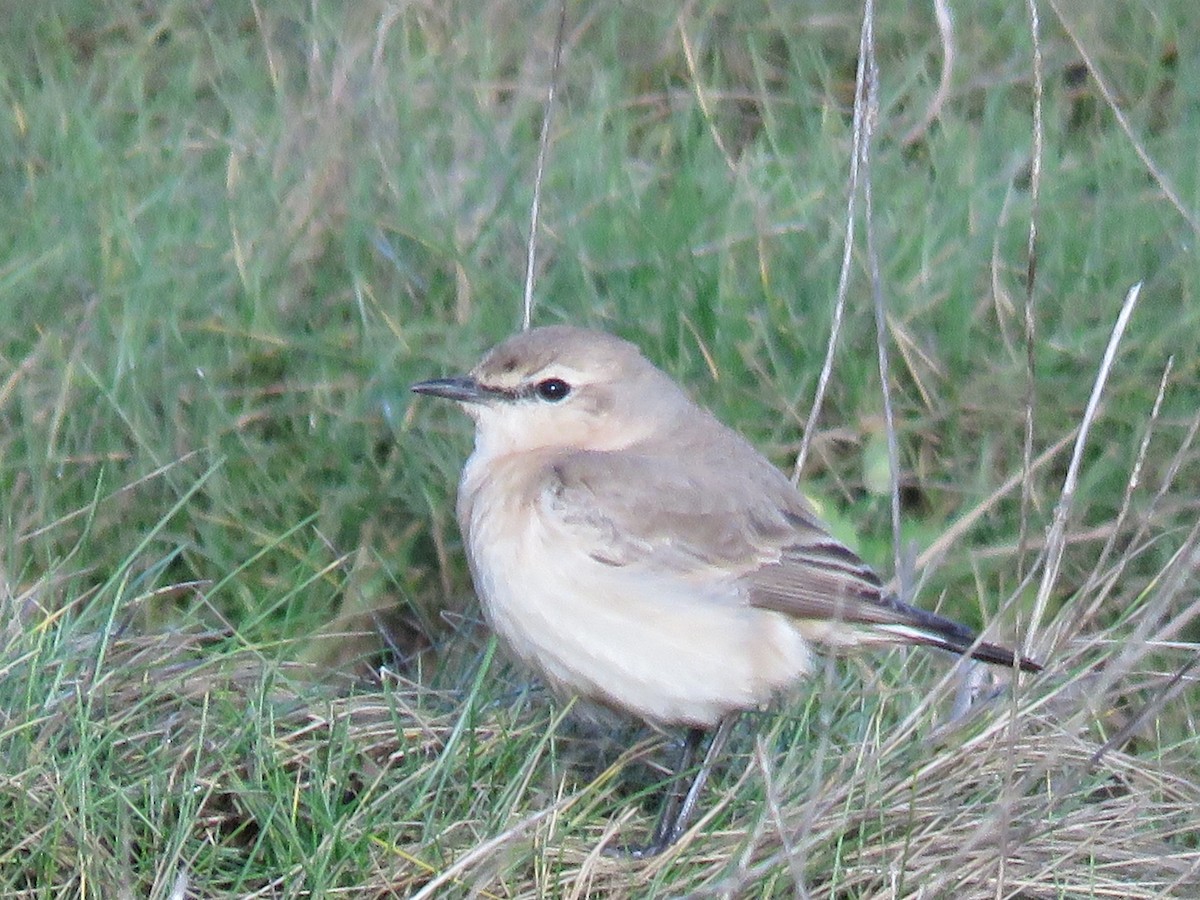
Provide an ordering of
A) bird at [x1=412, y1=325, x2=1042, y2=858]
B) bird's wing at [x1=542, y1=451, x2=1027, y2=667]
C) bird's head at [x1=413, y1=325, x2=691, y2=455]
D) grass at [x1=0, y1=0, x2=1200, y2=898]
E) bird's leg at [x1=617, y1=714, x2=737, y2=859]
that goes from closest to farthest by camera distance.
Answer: grass at [x1=0, y1=0, x2=1200, y2=898] → bird's leg at [x1=617, y1=714, x2=737, y2=859] → bird at [x1=412, y1=325, x2=1042, y2=858] → bird's wing at [x1=542, y1=451, x2=1027, y2=667] → bird's head at [x1=413, y1=325, x2=691, y2=455]

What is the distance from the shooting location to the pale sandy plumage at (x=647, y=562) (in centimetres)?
471

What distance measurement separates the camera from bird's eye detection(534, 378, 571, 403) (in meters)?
5.32

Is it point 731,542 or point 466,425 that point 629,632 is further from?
point 466,425

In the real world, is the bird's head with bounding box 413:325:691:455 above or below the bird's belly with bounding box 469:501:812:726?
above

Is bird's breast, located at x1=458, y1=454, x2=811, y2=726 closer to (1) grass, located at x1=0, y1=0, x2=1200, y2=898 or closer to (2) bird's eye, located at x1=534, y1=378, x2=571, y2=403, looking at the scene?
(1) grass, located at x1=0, y1=0, x2=1200, y2=898

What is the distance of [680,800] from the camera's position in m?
4.84

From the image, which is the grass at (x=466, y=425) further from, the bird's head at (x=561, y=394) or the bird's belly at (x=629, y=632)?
the bird's head at (x=561, y=394)

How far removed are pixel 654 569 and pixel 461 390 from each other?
83 centimetres

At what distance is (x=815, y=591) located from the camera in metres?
4.88

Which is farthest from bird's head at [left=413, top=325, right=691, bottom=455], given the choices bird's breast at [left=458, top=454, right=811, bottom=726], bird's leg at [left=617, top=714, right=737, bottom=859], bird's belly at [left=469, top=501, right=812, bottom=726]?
bird's leg at [left=617, top=714, right=737, bottom=859]

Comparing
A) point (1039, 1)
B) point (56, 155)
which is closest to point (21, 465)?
point (56, 155)

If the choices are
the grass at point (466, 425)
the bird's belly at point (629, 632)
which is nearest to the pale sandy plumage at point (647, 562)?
the bird's belly at point (629, 632)

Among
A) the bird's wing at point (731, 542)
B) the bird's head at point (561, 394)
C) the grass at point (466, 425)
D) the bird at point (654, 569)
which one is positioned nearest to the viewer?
the grass at point (466, 425)

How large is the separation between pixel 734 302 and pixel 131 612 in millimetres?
2293
